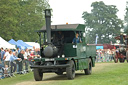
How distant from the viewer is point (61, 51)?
20359mm

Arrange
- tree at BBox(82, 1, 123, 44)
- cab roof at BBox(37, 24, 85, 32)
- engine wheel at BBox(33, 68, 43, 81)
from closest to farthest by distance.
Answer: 1. engine wheel at BBox(33, 68, 43, 81)
2. cab roof at BBox(37, 24, 85, 32)
3. tree at BBox(82, 1, 123, 44)

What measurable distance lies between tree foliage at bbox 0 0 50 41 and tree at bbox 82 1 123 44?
110 feet

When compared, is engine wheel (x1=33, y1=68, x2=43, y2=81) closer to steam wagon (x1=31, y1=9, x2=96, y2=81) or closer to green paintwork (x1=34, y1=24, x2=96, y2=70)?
steam wagon (x1=31, y1=9, x2=96, y2=81)

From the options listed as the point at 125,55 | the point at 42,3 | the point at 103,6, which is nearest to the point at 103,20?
the point at 103,6

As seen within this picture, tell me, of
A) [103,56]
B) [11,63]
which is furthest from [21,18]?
[11,63]

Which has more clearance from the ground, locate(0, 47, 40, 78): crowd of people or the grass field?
locate(0, 47, 40, 78): crowd of people

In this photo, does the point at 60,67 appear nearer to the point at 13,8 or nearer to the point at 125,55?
the point at 125,55

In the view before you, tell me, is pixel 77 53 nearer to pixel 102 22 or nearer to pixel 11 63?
pixel 11 63

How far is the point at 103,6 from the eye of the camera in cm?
11381

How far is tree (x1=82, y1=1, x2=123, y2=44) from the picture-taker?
110 meters

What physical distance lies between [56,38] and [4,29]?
39.2 meters

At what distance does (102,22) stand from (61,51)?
9408 centimetres

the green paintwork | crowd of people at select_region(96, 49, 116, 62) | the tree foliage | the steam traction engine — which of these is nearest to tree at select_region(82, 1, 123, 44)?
the tree foliage

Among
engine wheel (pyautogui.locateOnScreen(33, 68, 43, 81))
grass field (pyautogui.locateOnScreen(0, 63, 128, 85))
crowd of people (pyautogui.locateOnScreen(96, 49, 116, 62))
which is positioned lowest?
grass field (pyautogui.locateOnScreen(0, 63, 128, 85))
